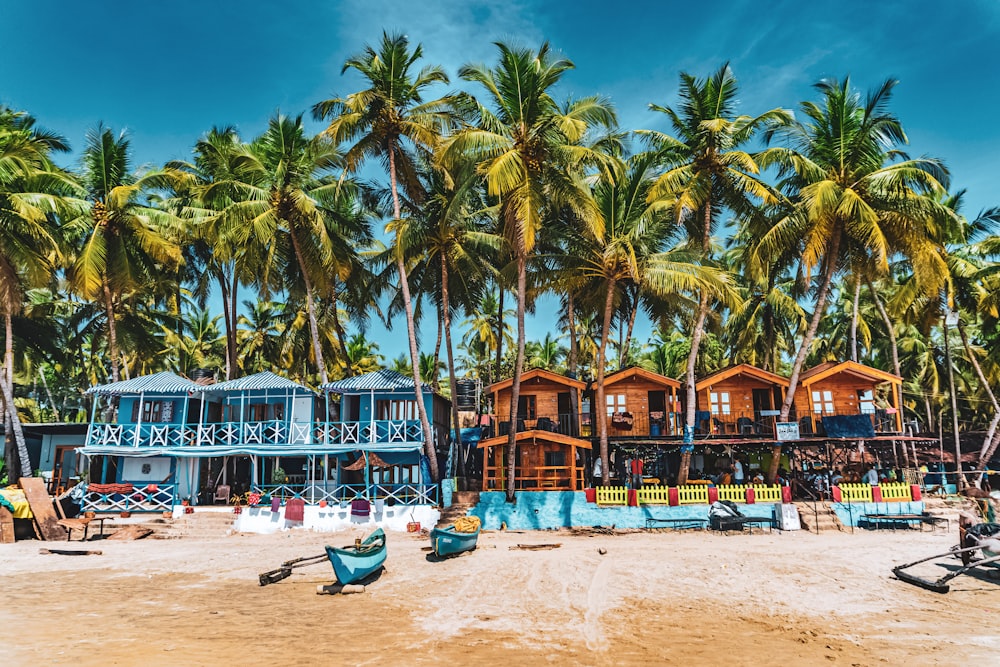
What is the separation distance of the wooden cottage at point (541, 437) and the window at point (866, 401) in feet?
37.1

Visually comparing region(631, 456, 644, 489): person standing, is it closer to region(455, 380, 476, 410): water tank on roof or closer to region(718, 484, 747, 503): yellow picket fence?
region(718, 484, 747, 503): yellow picket fence

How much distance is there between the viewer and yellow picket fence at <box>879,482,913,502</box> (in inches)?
904

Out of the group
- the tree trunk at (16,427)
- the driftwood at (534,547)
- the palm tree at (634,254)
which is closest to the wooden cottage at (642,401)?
the palm tree at (634,254)

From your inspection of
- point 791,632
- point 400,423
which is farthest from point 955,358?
point 791,632

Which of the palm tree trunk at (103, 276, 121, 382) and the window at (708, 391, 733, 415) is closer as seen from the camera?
the palm tree trunk at (103, 276, 121, 382)

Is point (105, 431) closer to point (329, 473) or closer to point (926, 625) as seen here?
point (329, 473)

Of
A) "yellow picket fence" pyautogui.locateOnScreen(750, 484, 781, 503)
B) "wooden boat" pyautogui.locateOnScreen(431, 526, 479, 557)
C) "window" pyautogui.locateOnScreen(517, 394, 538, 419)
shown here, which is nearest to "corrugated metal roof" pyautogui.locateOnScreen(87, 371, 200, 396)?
"window" pyautogui.locateOnScreen(517, 394, 538, 419)

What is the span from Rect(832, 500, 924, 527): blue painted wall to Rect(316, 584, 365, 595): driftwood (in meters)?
16.0

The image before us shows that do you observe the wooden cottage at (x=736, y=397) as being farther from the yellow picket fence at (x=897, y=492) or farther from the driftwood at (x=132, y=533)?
the driftwood at (x=132, y=533)

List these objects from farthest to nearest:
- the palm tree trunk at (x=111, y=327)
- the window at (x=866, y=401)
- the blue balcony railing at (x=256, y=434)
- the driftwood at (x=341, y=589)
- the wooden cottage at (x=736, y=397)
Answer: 1. the window at (x=866, y=401)
2. the wooden cottage at (x=736, y=397)
3. the palm tree trunk at (x=111, y=327)
4. the blue balcony railing at (x=256, y=434)
5. the driftwood at (x=341, y=589)

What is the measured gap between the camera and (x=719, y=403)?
2864 centimetres

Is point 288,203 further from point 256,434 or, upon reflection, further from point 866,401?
point 866,401

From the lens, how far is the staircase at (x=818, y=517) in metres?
21.4

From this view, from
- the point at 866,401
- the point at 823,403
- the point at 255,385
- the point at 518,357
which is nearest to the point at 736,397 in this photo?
the point at 823,403
